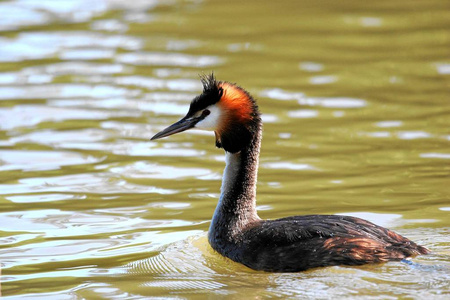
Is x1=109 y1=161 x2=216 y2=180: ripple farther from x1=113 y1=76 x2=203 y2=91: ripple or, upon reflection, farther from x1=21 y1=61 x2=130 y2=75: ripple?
x1=21 y1=61 x2=130 y2=75: ripple

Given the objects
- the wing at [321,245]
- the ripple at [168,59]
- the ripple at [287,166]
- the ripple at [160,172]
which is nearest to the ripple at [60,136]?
the ripple at [160,172]

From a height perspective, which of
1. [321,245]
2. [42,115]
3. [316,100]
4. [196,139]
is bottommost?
[321,245]

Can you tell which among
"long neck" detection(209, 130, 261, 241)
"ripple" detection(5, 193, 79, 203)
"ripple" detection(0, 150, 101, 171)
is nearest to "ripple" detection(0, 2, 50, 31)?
"ripple" detection(0, 150, 101, 171)

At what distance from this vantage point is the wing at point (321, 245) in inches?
273

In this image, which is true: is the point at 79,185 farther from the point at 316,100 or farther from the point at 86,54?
the point at 86,54

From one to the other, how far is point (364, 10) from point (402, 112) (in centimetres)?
561

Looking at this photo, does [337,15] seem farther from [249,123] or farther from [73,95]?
[249,123]

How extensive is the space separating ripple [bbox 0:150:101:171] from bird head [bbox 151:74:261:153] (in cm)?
299

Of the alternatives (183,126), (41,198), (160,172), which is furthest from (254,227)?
(160,172)

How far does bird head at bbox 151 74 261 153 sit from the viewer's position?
25.5 feet

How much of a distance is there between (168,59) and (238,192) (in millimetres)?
7174

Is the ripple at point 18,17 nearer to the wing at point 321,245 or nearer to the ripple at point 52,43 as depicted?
the ripple at point 52,43

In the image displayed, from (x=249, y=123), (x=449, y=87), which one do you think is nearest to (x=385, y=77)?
(x=449, y=87)

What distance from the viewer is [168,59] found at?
14.8 meters
